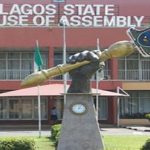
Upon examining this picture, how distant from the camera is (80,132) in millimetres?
16266

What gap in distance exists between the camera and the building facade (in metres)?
43.6

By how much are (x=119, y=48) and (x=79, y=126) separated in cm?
247

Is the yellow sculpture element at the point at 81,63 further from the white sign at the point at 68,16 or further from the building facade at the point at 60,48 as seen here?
the white sign at the point at 68,16

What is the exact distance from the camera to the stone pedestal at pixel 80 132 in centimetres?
1620

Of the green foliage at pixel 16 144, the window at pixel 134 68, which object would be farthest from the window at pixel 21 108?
the green foliage at pixel 16 144

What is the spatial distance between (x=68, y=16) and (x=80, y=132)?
30.4 meters

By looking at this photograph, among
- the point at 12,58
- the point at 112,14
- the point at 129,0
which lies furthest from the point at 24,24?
the point at 129,0

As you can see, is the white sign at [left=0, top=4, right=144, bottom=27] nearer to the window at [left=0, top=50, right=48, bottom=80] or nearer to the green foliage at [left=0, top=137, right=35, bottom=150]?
the window at [left=0, top=50, right=48, bottom=80]

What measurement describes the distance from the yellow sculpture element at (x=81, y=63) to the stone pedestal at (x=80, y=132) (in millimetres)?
1107

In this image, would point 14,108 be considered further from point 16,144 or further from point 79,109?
point 79,109

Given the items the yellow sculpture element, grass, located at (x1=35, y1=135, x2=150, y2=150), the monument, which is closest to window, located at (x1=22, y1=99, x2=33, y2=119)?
grass, located at (x1=35, y1=135, x2=150, y2=150)

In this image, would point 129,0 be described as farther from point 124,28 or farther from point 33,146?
point 33,146

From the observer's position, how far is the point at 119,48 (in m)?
15.7

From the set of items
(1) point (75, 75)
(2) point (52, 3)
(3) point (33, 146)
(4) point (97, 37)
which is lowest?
(3) point (33, 146)
